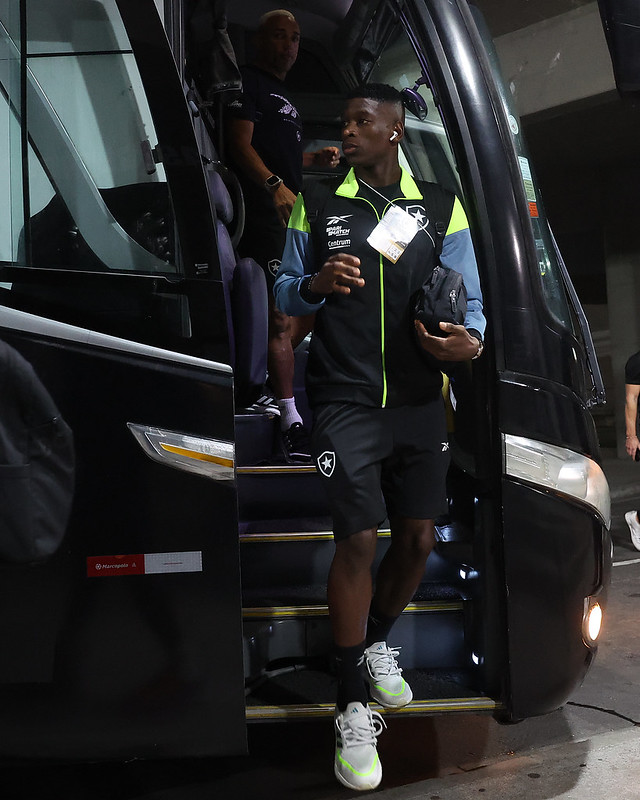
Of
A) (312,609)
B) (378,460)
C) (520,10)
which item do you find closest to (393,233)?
(378,460)

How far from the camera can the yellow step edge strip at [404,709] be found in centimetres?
251

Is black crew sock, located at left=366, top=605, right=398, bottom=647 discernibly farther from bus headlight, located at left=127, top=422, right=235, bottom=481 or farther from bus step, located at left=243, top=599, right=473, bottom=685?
bus headlight, located at left=127, top=422, right=235, bottom=481

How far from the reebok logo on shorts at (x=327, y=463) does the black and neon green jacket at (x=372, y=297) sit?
161mm

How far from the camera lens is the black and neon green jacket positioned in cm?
258

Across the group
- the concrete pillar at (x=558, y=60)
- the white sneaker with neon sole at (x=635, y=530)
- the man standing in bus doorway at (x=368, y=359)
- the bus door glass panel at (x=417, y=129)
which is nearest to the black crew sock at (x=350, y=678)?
the man standing in bus doorway at (x=368, y=359)

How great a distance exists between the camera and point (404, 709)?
2.60 m

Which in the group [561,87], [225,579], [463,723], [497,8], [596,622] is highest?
[497,8]

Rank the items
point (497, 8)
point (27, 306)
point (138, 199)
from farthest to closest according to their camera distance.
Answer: point (497, 8), point (138, 199), point (27, 306)

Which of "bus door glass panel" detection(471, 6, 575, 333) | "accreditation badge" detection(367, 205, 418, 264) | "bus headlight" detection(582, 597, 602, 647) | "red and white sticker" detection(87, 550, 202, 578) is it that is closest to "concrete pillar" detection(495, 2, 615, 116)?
"bus door glass panel" detection(471, 6, 575, 333)

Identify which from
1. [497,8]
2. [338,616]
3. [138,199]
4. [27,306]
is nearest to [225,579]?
[338,616]

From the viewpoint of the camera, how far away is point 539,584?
2.56 meters

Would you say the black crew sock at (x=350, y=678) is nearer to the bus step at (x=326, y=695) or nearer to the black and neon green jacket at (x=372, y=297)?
the bus step at (x=326, y=695)

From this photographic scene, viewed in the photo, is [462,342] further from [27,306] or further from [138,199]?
[27,306]

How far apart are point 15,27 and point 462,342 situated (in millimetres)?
1402
